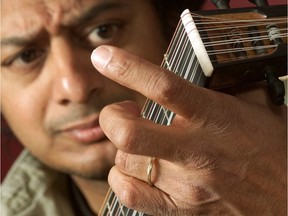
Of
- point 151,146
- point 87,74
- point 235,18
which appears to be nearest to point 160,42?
point 87,74

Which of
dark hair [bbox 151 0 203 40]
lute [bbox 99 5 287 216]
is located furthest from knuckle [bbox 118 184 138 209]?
dark hair [bbox 151 0 203 40]

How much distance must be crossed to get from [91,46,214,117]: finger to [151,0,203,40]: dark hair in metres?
0.64

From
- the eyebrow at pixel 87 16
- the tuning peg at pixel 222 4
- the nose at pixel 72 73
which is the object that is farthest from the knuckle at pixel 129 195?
the eyebrow at pixel 87 16

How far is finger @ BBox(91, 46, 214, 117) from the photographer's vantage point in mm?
502

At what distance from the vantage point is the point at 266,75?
1.90 feet

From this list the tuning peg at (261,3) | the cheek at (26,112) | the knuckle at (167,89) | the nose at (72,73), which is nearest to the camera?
the knuckle at (167,89)

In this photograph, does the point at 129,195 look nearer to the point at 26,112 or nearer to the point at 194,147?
the point at 194,147

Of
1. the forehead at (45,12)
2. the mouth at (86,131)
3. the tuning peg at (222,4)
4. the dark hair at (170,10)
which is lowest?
the mouth at (86,131)

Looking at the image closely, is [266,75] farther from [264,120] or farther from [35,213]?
[35,213]

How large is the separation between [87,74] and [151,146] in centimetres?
47

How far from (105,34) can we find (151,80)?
543 millimetres

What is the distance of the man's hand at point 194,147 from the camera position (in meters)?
0.51

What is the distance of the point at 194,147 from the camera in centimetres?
54

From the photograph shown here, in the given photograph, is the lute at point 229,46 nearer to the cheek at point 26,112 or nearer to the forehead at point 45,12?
the forehead at point 45,12
